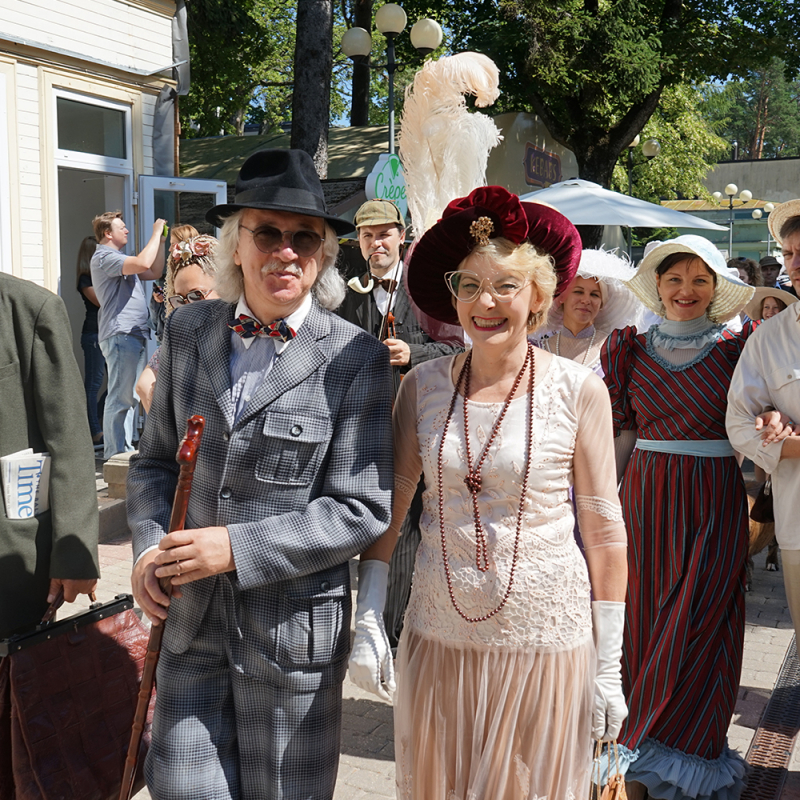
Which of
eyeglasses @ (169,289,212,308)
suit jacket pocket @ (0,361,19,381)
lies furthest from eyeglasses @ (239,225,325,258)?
eyeglasses @ (169,289,212,308)

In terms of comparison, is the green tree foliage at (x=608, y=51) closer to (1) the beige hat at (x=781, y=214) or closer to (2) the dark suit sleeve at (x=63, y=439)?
(1) the beige hat at (x=781, y=214)

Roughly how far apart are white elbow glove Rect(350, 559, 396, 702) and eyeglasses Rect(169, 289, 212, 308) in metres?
2.43

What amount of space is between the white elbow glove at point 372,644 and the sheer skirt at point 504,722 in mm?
193

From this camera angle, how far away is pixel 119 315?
841 centimetres

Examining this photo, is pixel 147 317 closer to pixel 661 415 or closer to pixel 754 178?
pixel 661 415

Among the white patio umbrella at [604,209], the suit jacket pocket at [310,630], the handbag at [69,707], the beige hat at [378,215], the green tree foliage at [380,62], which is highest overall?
the green tree foliage at [380,62]

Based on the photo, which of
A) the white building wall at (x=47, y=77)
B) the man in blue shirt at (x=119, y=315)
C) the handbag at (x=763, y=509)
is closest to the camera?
the handbag at (x=763, y=509)

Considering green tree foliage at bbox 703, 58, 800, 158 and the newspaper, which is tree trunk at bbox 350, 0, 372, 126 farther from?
green tree foliage at bbox 703, 58, 800, 158

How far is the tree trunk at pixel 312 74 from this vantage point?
12.3 metres

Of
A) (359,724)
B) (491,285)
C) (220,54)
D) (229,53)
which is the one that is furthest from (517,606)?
(229,53)

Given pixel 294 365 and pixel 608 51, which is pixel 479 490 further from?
pixel 608 51

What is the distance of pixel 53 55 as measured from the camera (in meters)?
9.59

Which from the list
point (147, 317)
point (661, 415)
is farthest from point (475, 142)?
point (147, 317)

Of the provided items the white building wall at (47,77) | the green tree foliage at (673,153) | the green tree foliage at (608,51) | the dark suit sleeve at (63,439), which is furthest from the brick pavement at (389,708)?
the green tree foliage at (673,153)
